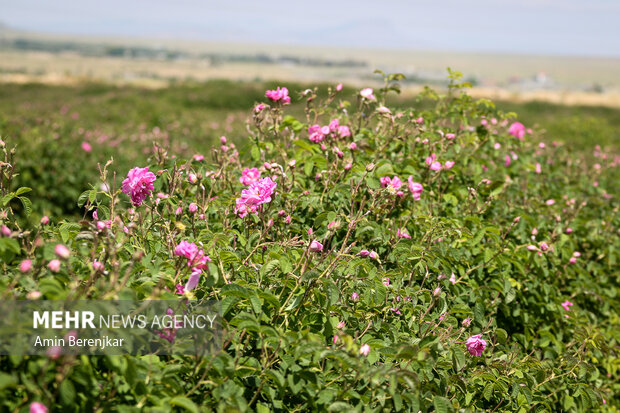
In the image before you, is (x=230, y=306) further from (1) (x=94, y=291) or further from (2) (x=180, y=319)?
(1) (x=94, y=291)

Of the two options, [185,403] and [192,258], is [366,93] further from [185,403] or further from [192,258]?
[185,403]

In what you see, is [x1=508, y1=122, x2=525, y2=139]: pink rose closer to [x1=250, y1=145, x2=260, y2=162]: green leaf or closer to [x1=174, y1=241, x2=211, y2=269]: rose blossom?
[x1=250, y1=145, x2=260, y2=162]: green leaf

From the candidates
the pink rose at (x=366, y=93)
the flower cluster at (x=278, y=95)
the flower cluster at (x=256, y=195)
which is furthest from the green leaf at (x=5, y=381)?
the pink rose at (x=366, y=93)

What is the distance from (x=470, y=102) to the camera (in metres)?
3.51

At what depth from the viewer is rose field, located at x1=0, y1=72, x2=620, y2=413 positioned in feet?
4.85

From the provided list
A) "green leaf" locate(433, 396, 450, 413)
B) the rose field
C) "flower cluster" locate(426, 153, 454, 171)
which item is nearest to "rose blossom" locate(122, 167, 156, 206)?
the rose field

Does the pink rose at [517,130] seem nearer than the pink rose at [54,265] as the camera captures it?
No

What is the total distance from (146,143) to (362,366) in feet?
26.5

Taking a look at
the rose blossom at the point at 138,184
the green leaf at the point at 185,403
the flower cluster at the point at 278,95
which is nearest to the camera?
the green leaf at the point at 185,403

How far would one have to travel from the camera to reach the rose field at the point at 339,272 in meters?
1.48

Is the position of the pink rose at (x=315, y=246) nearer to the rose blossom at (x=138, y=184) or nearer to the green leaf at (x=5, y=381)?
the rose blossom at (x=138, y=184)

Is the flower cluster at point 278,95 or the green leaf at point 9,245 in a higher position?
the flower cluster at point 278,95

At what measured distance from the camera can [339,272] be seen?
1969mm

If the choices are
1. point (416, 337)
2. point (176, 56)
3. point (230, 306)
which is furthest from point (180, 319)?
point (176, 56)
